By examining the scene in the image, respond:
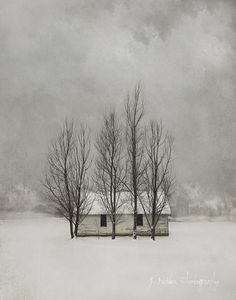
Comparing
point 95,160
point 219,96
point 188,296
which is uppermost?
point 219,96

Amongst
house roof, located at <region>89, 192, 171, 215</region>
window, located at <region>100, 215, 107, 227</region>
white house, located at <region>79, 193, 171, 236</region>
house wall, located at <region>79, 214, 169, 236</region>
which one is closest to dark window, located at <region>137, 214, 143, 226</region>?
white house, located at <region>79, 193, 171, 236</region>

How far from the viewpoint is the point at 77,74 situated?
8.65 meters

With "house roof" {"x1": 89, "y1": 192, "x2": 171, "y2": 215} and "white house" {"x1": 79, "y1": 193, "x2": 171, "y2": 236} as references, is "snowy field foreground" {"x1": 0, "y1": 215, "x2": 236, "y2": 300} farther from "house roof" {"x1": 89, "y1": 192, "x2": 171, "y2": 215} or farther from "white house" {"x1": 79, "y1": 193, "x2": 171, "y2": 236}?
"house roof" {"x1": 89, "y1": 192, "x2": 171, "y2": 215}

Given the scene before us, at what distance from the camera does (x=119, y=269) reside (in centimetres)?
596

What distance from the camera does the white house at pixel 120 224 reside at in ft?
35.6

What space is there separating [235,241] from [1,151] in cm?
720

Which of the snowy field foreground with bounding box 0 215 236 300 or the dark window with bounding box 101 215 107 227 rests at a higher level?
the dark window with bounding box 101 215 107 227

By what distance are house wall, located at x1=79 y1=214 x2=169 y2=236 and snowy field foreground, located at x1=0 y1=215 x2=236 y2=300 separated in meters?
1.93

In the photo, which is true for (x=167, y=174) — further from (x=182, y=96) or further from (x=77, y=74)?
(x=77, y=74)

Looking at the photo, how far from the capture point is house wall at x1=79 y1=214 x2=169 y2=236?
10.8m

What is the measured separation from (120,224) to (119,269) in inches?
194

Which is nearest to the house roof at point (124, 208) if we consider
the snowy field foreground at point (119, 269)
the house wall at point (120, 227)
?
the house wall at point (120, 227)

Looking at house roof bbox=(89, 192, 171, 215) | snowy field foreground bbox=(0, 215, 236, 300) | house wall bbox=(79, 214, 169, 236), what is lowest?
snowy field foreground bbox=(0, 215, 236, 300)

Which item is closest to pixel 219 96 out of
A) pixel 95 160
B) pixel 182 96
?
pixel 182 96
